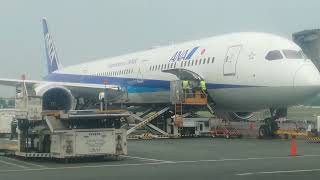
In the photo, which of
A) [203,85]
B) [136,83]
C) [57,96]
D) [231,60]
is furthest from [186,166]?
[136,83]

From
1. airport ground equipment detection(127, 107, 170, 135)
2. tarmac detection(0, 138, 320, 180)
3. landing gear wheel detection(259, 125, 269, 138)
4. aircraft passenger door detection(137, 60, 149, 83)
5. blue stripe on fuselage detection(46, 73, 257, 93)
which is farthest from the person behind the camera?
aircraft passenger door detection(137, 60, 149, 83)

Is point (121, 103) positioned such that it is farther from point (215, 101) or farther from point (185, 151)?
point (185, 151)

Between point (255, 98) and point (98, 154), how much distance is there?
31.1 ft

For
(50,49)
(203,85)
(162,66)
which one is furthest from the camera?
(50,49)

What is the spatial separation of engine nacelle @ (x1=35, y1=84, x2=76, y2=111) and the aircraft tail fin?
18192 millimetres

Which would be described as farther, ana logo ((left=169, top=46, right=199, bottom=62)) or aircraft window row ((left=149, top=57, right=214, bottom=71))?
ana logo ((left=169, top=46, right=199, bottom=62))

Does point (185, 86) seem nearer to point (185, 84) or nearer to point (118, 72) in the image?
point (185, 84)

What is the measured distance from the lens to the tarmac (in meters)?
12.1

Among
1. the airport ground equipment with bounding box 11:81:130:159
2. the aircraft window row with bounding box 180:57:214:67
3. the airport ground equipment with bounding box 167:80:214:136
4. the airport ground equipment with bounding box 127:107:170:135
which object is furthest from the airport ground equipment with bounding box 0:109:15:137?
the airport ground equipment with bounding box 11:81:130:159

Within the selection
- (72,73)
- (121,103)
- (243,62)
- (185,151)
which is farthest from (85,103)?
(185,151)

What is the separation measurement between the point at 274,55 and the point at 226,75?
2.38 meters

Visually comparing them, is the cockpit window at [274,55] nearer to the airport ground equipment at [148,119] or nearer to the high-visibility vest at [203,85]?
the high-visibility vest at [203,85]

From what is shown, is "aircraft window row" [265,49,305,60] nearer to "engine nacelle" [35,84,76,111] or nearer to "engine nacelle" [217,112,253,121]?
"engine nacelle" [217,112,253,121]

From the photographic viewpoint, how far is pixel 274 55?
75.5 ft
